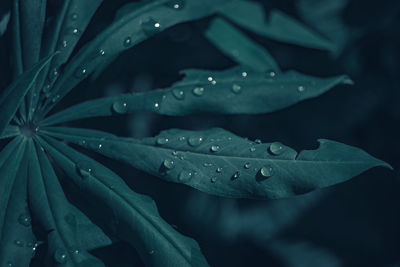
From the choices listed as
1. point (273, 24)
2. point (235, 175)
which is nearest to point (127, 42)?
point (235, 175)

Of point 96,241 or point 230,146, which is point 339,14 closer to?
point 230,146

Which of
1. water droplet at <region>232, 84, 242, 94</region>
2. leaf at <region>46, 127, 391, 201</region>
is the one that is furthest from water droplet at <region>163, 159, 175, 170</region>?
water droplet at <region>232, 84, 242, 94</region>

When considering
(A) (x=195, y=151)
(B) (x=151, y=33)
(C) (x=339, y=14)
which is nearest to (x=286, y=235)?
(C) (x=339, y=14)

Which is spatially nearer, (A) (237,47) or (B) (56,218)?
(B) (56,218)

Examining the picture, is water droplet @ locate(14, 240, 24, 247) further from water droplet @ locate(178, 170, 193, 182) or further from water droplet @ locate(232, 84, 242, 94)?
water droplet @ locate(232, 84, 242, 94)

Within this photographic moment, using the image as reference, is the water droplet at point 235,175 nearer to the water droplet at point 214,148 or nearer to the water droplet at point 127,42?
the water droplet at point 214,148

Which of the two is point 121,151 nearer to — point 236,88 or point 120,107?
point 120,107
